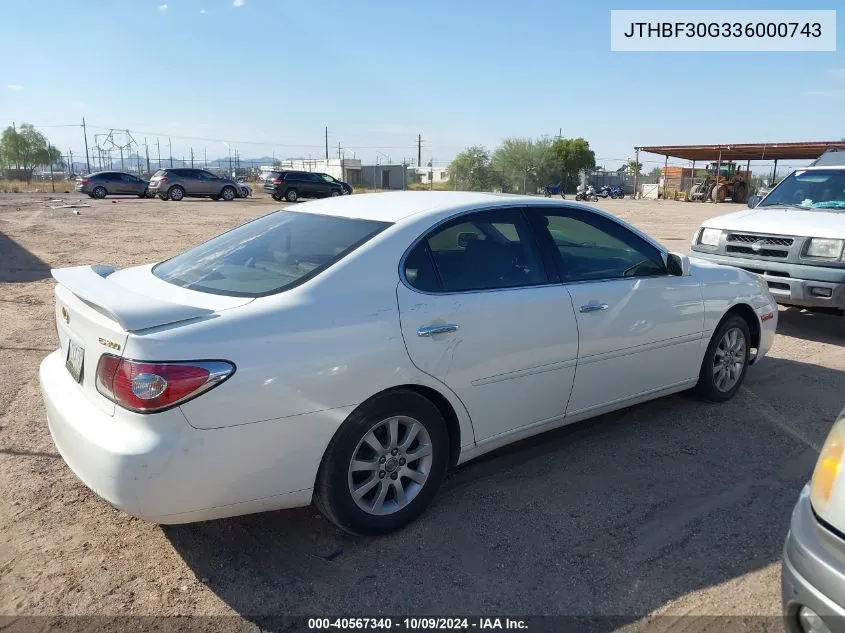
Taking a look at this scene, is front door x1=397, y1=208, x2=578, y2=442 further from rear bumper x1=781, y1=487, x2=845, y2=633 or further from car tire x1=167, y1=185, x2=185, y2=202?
car tire x1=167, y1=185, x2=185, y2=202

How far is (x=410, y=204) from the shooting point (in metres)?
3.69

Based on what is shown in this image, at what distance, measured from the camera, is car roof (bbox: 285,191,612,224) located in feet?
11.5

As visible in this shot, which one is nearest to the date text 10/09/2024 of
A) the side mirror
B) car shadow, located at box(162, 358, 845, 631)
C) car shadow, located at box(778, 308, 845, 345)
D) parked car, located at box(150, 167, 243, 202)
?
car shadow, located at box(162, 358, 845, 631)

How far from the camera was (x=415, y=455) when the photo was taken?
322 cm

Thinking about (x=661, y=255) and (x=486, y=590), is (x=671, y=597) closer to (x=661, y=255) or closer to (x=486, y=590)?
(x=486, y=590)

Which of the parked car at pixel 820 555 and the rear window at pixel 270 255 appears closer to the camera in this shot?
the parked car at pixel 820 555

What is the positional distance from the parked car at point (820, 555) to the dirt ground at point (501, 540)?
0.69 meters

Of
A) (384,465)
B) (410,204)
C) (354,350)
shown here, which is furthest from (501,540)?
(410,204)

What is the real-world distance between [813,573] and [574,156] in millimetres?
67649

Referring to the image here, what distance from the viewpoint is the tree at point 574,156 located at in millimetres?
63300

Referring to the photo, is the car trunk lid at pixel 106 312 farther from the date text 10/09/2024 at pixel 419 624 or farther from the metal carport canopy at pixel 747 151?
the metal carport canopy at pixel 747 151

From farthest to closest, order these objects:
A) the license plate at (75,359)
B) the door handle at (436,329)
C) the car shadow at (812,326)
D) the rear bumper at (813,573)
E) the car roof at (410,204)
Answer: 1. the car shadow at (812,326)
2. the car roof at (410,204)
3. the door handle at (436,329)
4. the license plate at (75,359)
5. the rear bumper at (813,573)

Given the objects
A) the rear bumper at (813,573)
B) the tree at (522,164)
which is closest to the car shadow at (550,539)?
the rear bumper at (813,573)

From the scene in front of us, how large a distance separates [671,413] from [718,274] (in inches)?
41.6
